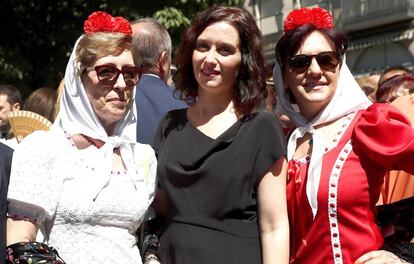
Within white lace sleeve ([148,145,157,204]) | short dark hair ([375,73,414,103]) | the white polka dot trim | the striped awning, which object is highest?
white lace sleeve ([148,145,157,204])

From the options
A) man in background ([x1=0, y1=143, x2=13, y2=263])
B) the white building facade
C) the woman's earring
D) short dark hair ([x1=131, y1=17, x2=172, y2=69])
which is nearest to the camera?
man in background ([x1=0, y1=143, x2=13, y2=263])

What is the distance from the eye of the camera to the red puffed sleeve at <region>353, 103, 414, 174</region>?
3.25m

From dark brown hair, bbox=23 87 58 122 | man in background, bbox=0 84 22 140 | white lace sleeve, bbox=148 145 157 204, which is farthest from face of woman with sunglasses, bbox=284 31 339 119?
man in background, bbox=0 84 22 140

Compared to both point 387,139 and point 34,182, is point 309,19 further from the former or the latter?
point 34,182

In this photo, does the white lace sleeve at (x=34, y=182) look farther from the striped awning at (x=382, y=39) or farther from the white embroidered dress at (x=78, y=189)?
the striped awning at (x=382, y=39)

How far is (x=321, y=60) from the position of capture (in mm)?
3459

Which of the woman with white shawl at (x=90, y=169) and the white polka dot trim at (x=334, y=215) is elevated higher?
the woman with white shawl at (x=90, y=169)

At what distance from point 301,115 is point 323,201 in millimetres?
472

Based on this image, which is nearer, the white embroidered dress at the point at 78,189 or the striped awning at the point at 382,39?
the white embroidered dress at the point at 78,189

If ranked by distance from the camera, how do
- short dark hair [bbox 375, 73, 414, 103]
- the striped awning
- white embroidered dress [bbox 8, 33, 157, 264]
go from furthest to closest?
the striped awning → short dark hair [bbox 375, 73, 414, 103] → white embroidered dress [bbox 8, 33, 157, 264]

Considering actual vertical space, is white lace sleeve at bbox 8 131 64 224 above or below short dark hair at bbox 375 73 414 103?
above

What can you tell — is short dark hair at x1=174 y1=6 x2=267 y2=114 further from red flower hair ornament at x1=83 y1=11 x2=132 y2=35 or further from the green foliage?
the green foliage

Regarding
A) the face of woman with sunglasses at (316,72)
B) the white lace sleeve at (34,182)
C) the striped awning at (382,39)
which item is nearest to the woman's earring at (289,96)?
the face of woman with sunglasses at (316,72)

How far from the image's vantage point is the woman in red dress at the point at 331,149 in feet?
10.8
